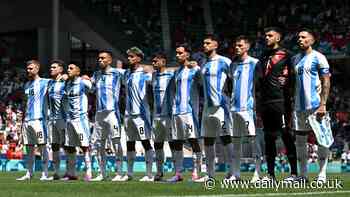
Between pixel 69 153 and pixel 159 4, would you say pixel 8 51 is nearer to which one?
pixel 159 4

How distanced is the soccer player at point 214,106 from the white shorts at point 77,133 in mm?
3219

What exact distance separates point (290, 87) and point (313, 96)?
1.54ft

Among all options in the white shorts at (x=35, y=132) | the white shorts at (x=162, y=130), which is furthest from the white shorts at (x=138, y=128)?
the white shorts at (x=35, y=132)

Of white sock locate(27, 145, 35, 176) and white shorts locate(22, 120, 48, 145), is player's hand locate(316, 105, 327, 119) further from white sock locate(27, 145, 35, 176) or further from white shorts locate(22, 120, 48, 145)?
white sock locate(27, 145, 35, 176)

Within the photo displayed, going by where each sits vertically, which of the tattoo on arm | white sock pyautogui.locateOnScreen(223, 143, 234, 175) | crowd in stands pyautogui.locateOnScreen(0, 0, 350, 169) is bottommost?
white sock pyautogui.locateOnScreen(223, 143, 234, 175)

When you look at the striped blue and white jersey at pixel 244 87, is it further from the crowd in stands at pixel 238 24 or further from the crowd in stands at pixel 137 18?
the crowd in stands at pixel 137 18

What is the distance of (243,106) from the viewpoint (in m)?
15.0

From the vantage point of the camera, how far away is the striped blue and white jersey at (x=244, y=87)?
15.0 metres

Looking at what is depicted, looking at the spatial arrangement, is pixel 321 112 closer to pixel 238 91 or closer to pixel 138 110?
pixel 238 91

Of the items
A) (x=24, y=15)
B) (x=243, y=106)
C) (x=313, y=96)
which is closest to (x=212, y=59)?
(x=243, y=106)

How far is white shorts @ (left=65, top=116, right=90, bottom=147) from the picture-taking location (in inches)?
708

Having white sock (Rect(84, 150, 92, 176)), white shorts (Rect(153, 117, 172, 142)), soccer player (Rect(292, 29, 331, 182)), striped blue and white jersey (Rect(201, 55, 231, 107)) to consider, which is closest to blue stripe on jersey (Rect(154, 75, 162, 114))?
white shorts (Rect(153, 117, 172, 142))

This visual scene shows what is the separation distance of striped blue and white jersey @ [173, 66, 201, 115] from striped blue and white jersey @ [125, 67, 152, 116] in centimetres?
104

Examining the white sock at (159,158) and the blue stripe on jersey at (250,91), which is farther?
the white sock at (159,158)
